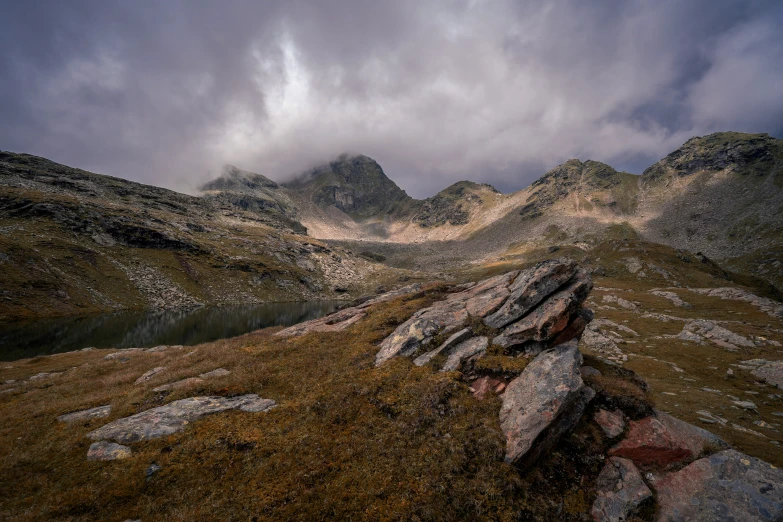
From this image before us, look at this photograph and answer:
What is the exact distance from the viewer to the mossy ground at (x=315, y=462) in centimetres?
1069

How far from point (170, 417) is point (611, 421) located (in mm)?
23014

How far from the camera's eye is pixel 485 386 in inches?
690

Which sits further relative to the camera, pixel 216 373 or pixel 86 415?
pixel 216 373

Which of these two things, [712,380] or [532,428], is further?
[712,380]

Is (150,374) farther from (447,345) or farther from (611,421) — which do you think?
(611,421)

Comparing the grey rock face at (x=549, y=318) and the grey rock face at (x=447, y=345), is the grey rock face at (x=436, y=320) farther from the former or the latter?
the grey rock face at (x=549, y=318)

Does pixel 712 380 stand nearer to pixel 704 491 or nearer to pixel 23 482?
pixel 704 491

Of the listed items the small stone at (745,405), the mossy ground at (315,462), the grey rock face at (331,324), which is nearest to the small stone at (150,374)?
the mossy ground at (315,462)

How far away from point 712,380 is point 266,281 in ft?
566

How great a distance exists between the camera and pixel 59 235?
123 meters

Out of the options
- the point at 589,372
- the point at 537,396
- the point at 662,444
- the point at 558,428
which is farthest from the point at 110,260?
the point at 662,444

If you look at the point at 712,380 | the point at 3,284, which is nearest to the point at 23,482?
the point at 712,380

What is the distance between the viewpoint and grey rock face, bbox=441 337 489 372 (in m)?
19.8

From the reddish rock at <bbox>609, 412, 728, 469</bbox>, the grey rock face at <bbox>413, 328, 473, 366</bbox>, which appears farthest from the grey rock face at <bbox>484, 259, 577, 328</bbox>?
the reddish rock at <bbox>609, 412, 728, 469</bbox>
